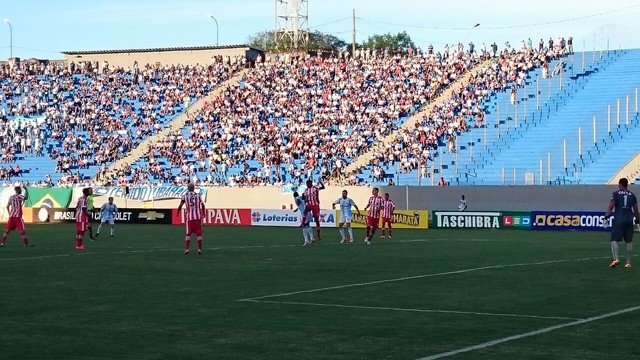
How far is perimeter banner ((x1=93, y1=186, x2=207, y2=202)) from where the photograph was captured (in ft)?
210

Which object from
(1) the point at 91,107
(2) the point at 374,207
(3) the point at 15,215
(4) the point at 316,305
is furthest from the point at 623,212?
(1) the point at 91,107

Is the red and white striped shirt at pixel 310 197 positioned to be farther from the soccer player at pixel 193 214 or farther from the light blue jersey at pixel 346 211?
the soccer player at pixel 193 214

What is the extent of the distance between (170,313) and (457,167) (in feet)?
141

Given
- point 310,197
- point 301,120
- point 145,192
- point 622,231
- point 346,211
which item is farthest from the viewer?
point 301,120

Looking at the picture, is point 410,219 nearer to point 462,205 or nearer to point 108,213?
point 462,205

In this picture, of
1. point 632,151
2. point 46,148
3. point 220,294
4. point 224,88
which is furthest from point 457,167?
point 220,294

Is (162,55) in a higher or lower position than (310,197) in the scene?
higher

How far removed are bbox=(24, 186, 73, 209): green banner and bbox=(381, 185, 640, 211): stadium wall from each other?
782 inches

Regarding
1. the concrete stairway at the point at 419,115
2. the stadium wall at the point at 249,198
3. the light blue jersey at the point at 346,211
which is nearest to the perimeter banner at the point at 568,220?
the stadium wall at the point at 249,198

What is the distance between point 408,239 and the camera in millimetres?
41031

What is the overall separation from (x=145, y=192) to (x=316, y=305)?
48.4 metres

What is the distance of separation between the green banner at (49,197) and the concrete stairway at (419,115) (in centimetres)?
1688

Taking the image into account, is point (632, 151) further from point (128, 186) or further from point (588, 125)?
point (128, 186)

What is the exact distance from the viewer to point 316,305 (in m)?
17.8
